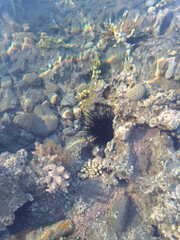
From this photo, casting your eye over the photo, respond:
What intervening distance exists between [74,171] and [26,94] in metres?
3.14

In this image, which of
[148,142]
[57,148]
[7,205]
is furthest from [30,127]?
[148,142]

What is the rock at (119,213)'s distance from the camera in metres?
3.58

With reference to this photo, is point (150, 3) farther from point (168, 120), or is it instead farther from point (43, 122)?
point (43, 122)

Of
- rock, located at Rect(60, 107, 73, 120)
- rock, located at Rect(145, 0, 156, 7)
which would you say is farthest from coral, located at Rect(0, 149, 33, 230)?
rock, located at Rect(145, 0, 156, 7)

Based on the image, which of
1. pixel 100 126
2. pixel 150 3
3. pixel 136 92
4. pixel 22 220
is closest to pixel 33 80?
pixel 100 126

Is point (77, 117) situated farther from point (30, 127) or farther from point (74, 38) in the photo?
point (74, 38)

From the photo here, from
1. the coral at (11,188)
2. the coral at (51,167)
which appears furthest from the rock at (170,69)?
the coral at (11,188)

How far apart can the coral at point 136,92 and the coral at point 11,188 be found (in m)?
2.92

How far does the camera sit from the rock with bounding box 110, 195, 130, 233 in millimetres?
3576

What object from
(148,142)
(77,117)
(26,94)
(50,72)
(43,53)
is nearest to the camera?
(148,142)

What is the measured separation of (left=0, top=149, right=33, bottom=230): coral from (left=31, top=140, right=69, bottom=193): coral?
0.37 m

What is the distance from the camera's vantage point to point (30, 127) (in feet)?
16.3

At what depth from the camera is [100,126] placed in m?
4.13

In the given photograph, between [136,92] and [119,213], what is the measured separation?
2722mm
